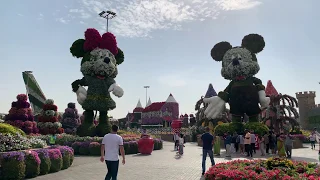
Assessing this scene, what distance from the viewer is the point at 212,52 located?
23844 millimetres

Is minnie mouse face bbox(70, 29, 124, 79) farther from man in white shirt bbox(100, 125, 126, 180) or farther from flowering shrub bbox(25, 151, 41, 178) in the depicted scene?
man in white shirt bbox(100, 125, 126, 180)

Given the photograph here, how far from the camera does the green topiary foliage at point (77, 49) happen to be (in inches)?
843

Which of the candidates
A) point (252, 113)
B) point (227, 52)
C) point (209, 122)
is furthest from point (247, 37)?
point (209, 122)

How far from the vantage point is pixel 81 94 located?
69.2 ft

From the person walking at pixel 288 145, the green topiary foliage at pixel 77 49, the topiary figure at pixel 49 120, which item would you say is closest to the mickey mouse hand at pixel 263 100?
the person walking at pixel 288 145

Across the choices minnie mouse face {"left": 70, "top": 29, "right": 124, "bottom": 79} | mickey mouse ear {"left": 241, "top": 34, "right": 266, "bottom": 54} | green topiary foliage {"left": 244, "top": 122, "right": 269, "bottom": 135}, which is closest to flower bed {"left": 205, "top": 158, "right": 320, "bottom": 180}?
green topiary foliage {"left": 244, "top": 122, "right": 269, "bottom": 135}

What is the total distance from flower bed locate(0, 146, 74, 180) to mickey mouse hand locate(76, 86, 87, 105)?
32.7 feet

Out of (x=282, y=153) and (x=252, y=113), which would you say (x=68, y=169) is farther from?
(x=252, y=113)

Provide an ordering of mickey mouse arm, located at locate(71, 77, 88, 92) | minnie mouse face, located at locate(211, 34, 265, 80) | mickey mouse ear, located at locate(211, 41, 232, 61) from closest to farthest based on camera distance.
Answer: mickey mouse arm, located at locate(71, 77, 88, 92) < minnie mouse face, located at locate(211, 34, 265, 80) < mickey mouse ear, located at locate(211, 41, 232, 61)

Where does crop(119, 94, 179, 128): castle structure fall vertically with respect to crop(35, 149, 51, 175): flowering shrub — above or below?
above

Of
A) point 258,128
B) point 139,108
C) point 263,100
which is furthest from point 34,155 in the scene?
point 139,108

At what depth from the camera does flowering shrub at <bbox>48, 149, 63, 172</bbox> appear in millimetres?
10445

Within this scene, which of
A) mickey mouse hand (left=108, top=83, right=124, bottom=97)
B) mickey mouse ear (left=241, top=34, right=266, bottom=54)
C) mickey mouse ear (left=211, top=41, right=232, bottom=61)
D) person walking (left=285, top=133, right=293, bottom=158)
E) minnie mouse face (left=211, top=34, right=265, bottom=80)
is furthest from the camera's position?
mickey mouse ear (left=211, top=41, right=232, bottom=61)

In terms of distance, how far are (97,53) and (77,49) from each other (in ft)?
6.00
